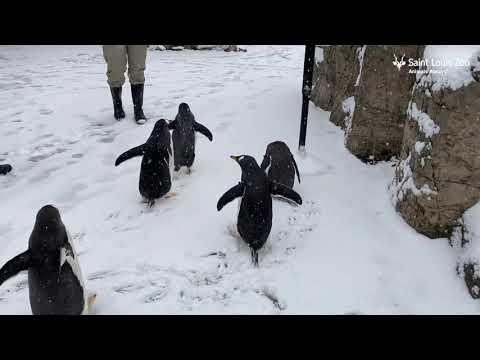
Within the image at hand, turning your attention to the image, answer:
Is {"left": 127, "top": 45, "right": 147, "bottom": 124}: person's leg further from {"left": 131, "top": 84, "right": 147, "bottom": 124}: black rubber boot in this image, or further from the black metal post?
the black metal post

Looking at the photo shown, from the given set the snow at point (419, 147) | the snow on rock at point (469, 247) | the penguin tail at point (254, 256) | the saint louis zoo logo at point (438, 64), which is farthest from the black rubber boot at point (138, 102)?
the snow on rock at point (469, 247)

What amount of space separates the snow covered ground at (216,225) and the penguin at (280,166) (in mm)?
182

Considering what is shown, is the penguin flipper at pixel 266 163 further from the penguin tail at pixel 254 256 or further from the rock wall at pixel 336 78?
the rock wall at pixel 336 78

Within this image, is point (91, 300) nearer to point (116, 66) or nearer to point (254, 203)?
point (254, 203)

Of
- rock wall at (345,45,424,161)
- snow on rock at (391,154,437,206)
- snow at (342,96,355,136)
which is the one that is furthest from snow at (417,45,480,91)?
snow at (342,96,355,136)

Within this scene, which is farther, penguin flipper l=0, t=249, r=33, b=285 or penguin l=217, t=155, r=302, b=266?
penguin l=217, t=155, r=302, b=266

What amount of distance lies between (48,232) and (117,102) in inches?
122

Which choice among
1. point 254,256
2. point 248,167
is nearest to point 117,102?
point 248,167

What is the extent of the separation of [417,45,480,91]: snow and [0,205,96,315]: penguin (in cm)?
207

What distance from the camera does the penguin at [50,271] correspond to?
5.34 feet

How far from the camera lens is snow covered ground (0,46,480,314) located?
1945mm
